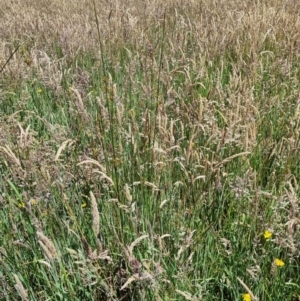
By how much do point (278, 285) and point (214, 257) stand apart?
0.26 meters

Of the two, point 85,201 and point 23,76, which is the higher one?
point 23,76

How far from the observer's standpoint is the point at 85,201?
6.26 feet

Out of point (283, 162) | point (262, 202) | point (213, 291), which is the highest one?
point (283, 162)

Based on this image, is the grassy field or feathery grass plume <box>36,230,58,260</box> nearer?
feathery grass plume <box>36,230,58,260</box>

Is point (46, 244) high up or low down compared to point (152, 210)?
up

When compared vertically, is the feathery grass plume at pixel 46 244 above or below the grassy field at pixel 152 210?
above

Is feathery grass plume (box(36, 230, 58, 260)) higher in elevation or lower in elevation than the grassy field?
higher

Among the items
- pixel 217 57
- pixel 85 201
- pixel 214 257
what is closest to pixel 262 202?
pixel 214 257

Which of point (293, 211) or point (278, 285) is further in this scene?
point (278, 285)

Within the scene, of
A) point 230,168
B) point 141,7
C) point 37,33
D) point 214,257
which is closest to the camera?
point 214,257

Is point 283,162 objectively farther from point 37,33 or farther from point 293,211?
point 37,33

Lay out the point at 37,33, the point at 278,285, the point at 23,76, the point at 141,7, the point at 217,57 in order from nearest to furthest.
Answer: the point at 278,285 → the point at 23,76 → the point at 217,57 → the point at 37,33 → the point at 141,7

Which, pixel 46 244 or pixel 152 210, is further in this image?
pixel 152 210

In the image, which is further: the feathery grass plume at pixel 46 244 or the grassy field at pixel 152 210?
the grassy field at pixel 152 210
